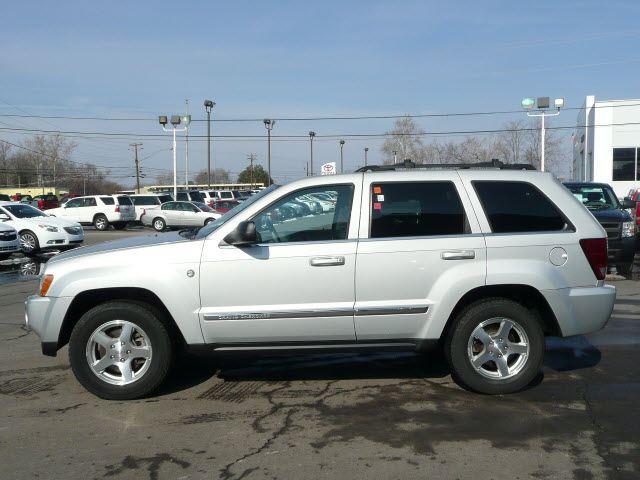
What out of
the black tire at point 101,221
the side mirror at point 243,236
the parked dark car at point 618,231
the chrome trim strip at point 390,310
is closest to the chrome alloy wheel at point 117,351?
the side mirror at point 243,236

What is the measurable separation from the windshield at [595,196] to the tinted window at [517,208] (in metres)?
9.75

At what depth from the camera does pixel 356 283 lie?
539 cm

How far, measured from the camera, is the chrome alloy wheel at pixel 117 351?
551 centimetres

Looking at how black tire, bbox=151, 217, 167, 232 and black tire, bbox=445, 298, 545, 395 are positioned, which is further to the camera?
black tire, bbox=151, 217, 167, 232

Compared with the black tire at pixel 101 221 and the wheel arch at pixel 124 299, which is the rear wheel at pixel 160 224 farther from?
the wheel arch at pixel 124 299

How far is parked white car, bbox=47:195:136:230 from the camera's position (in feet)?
112

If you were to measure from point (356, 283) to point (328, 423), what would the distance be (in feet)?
3.76

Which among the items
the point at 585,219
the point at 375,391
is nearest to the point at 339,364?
the point at 375,391

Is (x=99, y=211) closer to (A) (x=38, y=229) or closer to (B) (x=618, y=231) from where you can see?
(A) (x=38, y=229)

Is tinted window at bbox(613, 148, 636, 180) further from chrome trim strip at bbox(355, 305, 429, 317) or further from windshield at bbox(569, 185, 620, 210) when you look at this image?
chrome trim strip at bbox(355, 305, 429, 317)

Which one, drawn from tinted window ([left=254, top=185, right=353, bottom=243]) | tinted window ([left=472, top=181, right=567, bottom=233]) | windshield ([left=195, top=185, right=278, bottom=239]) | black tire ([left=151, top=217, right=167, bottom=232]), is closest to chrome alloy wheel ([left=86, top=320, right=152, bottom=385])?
windshield ([left=195, top=185, right=278, bottom=239])

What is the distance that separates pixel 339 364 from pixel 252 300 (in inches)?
66.7

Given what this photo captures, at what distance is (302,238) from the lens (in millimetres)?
5543

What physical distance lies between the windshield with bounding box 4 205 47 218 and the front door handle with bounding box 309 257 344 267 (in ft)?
56.8
